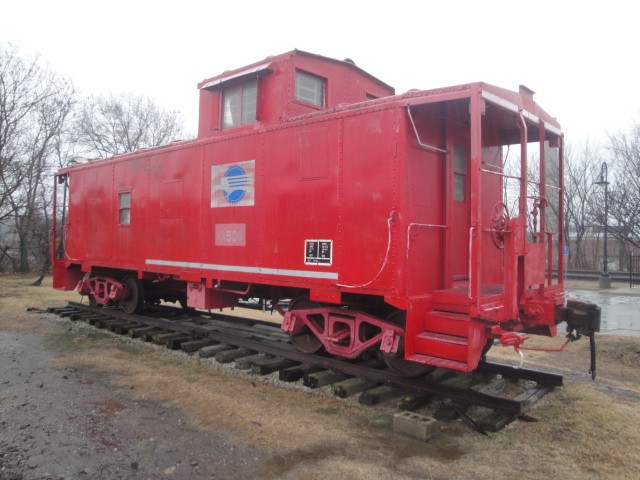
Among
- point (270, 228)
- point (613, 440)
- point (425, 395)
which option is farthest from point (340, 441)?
point (270, 228)

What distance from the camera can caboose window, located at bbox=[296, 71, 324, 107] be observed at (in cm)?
716

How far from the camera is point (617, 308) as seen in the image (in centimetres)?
1556

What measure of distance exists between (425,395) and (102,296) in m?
8.17

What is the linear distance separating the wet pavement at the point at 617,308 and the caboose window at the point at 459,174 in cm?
641

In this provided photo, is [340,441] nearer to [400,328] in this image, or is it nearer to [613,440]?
[400,328]

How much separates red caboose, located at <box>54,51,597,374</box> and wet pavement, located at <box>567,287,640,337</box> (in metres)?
6.24

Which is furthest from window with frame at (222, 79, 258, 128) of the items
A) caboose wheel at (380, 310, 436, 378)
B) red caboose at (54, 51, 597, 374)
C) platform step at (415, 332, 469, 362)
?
platform step at (415, 332, 469, 362)

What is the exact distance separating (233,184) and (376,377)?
339cm

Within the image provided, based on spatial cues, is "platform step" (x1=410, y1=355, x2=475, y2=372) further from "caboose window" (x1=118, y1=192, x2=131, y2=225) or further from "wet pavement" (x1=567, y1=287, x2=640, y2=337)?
"wet pavement" (x1=567, y1=287, x2=640, y2=337)

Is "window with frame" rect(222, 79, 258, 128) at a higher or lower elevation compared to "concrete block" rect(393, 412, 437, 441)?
higher

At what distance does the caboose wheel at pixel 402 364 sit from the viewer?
5.78m

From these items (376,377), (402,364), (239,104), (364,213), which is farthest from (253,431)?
(239,104)

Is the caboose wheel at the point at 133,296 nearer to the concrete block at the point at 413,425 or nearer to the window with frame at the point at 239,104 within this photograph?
the window with frame at the point at 239,104

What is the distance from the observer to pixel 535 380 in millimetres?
5961
